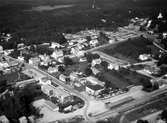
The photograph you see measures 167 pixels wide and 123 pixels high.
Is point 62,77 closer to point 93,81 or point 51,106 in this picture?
point 93,81

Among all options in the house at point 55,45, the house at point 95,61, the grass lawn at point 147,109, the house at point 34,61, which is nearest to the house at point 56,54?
the house at point 34,61

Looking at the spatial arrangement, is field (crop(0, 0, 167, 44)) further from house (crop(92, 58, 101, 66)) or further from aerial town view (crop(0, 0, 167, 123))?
house (crop(92, 58, 101, 66))

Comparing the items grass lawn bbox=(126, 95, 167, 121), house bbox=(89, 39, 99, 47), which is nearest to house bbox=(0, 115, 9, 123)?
grass lawn bbox=(126, 95, 167, 121)

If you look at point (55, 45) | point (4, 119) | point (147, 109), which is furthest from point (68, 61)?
point (4, 119)

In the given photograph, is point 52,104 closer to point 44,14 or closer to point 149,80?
point 149,80

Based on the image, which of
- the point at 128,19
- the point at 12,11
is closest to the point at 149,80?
the point at 128,19

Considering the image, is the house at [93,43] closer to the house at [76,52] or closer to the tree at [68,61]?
the house at [76,52]
